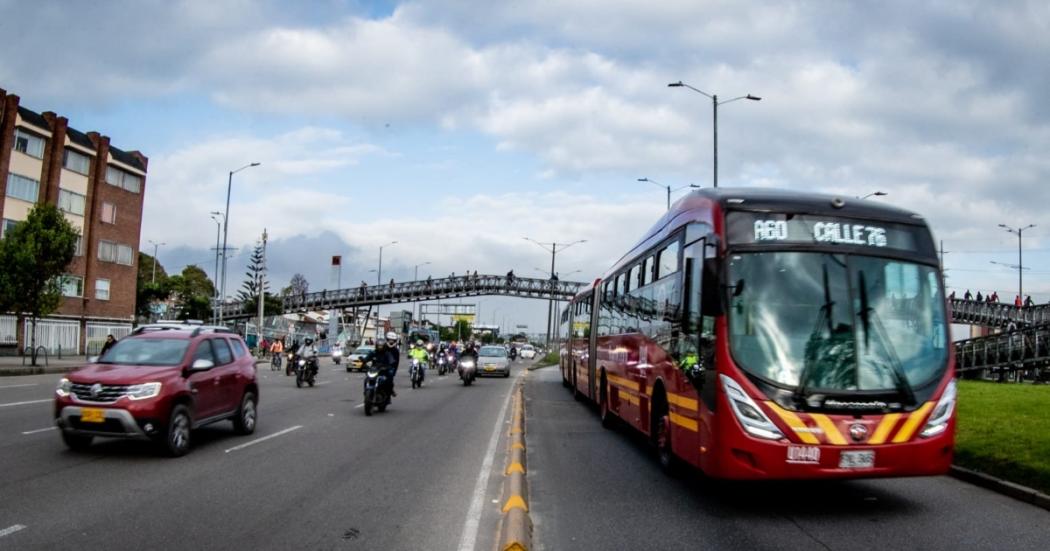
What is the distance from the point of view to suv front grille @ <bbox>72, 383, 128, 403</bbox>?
10109 mm

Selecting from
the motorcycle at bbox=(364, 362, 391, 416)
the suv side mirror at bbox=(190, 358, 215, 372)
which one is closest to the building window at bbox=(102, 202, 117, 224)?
the motorcycle at bbox=(364, 362, 391, 416)

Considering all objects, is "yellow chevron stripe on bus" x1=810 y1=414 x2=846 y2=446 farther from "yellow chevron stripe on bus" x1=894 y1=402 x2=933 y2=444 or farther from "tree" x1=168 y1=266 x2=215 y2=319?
"tree" x1=168 y1=266 x2=215 y2=319

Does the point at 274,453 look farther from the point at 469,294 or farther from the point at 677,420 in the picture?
the point at 469,294

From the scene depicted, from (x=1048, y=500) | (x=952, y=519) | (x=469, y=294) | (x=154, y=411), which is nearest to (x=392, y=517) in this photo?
(x=154, y=411)

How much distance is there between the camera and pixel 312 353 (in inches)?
1072

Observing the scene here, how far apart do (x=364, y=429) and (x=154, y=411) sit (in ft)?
16.3

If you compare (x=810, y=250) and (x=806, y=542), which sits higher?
(x=810, y=250)

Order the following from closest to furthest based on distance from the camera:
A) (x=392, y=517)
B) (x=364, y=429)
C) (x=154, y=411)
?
(x=392, y=517) < (x=154, y=411) < (x=364, y=429)

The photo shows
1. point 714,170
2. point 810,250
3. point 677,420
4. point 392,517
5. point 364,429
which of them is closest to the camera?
point 392,517

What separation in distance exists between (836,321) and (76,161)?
5166cm

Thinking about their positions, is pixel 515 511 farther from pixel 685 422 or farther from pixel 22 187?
pixel 22 187

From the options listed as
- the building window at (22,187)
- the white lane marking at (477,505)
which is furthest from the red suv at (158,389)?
the building window at (22,187)

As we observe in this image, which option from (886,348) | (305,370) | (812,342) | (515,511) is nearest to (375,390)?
(305,370)

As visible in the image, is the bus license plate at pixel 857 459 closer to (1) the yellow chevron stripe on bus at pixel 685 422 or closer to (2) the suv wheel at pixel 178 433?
(1) the yellow chevron stripe on bus at pixel 685 422
